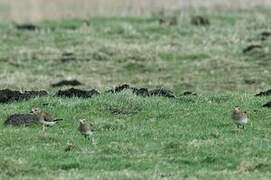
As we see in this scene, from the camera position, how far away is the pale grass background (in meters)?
56.5

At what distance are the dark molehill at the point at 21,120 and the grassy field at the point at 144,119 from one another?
41 cm

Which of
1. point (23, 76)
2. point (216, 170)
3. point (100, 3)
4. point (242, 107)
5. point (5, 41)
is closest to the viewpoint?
point (216, 170)

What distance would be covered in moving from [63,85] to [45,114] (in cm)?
1415

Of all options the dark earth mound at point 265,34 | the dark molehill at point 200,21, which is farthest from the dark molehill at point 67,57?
the dark molehill at point 200,21

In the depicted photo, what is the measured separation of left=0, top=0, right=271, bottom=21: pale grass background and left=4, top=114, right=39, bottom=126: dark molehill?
117ft

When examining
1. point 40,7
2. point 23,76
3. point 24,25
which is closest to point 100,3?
point 40,7

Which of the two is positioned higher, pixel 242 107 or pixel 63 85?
pixel 242 107

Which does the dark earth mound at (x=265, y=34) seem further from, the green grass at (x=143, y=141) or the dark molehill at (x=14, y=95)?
the dark molehill at (x=14, y=95)

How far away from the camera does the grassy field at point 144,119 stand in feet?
52.3

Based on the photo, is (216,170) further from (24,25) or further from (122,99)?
(24,25)

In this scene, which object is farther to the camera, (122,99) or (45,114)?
(122,99)

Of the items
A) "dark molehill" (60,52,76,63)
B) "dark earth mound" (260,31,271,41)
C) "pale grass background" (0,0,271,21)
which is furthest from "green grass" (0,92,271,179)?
"pale grass background" (0,0,271,21)

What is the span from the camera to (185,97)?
22.8 metres

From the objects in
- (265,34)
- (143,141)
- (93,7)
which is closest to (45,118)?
(143,141)
